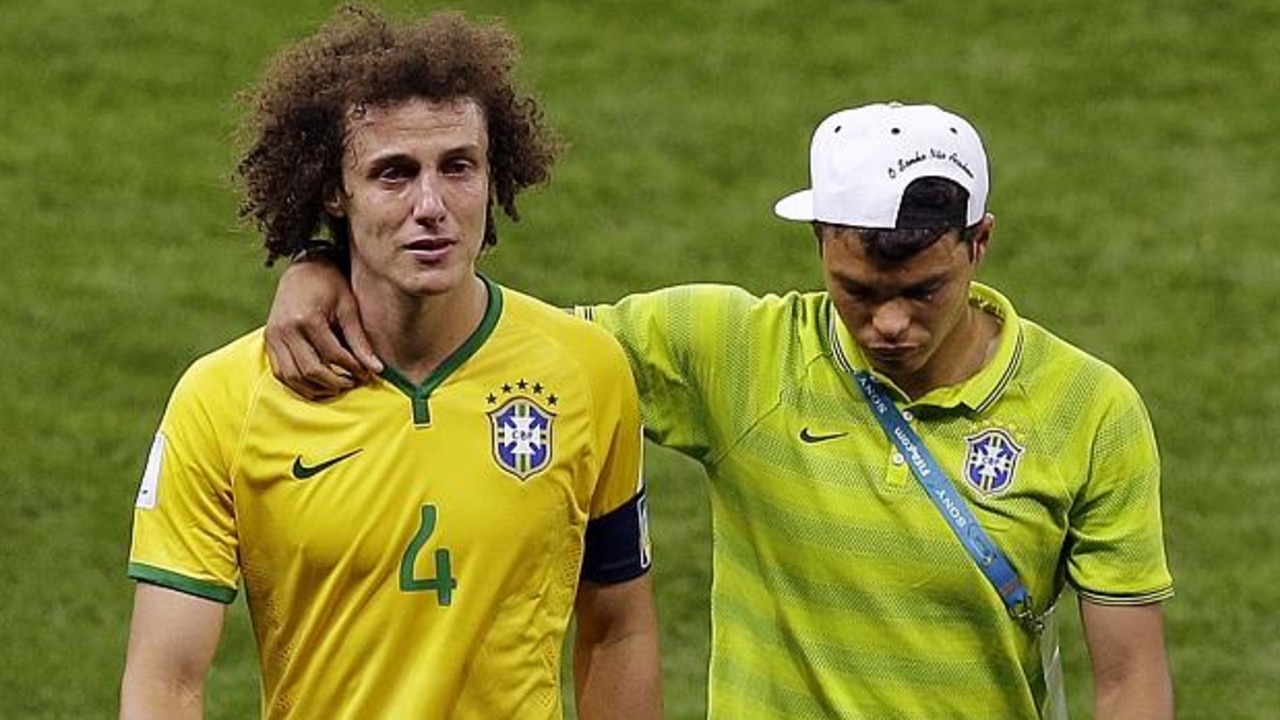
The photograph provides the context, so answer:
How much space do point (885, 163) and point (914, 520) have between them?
69cm

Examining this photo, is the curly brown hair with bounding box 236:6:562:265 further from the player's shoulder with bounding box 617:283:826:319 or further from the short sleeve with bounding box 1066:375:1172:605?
the short sleeve with bounding box 1066:375:1172:605

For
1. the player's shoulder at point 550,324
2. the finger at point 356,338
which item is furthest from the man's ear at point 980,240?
the finger at point 356,338

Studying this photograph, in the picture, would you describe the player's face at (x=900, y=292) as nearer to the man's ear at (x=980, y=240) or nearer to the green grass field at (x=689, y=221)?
the man's ear at (x=980, y=240)

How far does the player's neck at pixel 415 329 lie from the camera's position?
6.16 m

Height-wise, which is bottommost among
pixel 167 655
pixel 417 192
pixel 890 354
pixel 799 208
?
pixel 167 655

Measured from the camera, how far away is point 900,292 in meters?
6.33

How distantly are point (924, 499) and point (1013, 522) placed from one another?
0.18 meters

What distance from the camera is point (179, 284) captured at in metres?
13.5

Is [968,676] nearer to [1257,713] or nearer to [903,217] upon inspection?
[903,217]

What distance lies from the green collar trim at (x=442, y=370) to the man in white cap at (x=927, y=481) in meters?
0.28

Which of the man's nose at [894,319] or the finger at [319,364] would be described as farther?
the man's nose at [894,319]

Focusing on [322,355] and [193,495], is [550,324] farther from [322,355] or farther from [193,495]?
A: [193,495]

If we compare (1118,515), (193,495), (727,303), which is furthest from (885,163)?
(193,495)

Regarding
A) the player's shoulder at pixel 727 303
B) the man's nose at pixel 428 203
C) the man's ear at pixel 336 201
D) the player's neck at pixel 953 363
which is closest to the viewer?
the man's nose at pixel 428 203
